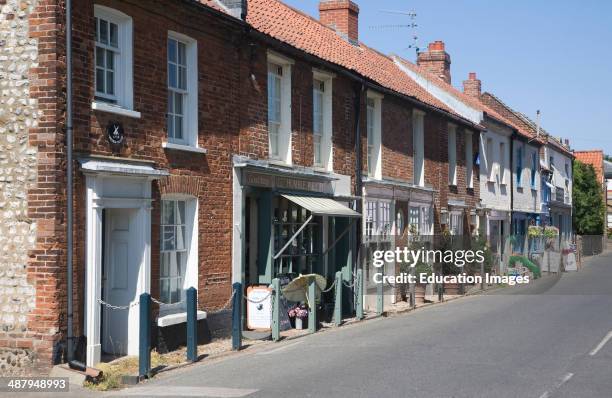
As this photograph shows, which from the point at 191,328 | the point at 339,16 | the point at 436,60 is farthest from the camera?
the point at 436,60

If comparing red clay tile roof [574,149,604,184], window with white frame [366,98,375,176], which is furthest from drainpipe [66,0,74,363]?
red clay tile roof [574,149,604,184]

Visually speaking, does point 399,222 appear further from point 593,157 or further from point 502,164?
point 593,157

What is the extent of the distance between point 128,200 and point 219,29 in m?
4.18

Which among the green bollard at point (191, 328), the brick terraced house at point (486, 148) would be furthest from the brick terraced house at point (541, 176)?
the green bollard at point (191, 328)

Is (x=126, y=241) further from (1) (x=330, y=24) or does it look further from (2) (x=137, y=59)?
(1) (x=330, y=24)

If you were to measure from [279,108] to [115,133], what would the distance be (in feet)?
19.6

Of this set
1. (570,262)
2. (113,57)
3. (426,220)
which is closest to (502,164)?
(570,262)

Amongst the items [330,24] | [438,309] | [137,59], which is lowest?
[438,309]

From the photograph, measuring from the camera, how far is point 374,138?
23.0m

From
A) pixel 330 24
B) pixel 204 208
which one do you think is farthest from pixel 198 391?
pixel 330 24

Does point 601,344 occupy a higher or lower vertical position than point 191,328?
lower

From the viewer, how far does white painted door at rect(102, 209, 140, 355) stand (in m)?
12.7

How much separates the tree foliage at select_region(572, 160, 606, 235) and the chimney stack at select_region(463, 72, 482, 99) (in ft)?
66.3

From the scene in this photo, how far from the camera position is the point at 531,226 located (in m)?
41.2
